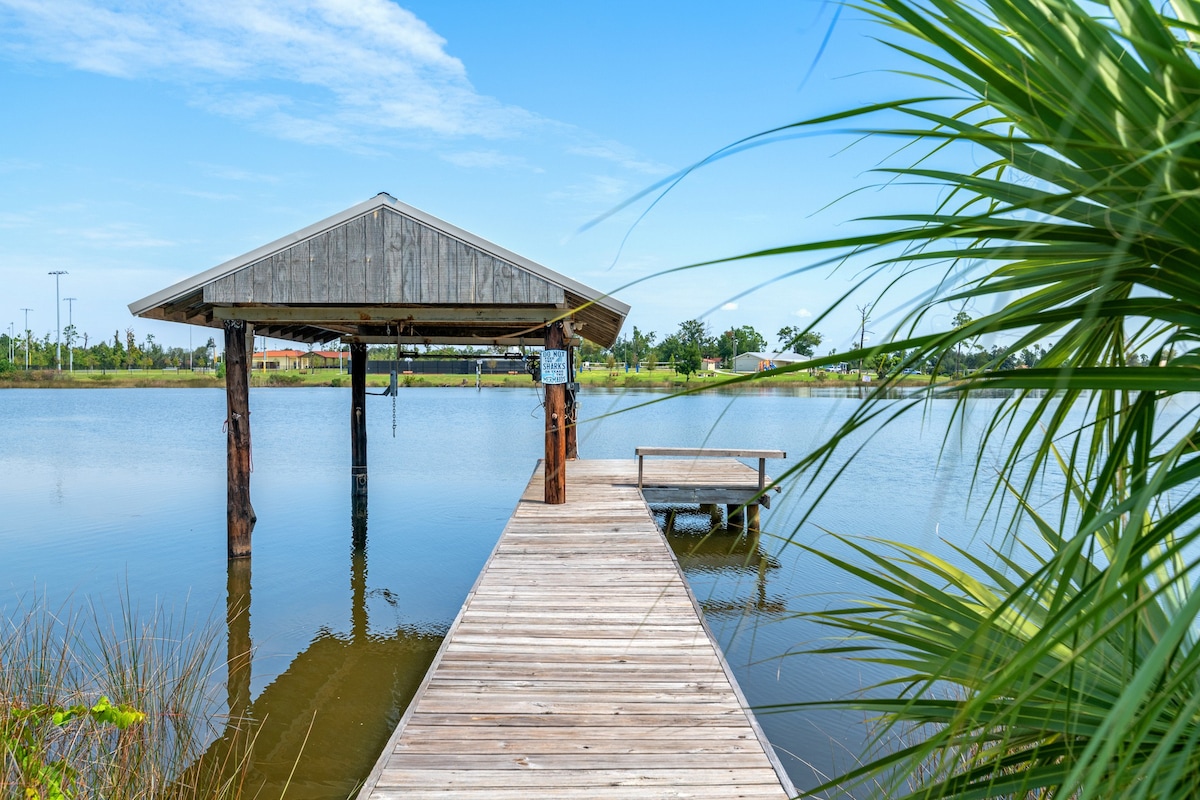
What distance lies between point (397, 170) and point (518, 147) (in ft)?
23.2

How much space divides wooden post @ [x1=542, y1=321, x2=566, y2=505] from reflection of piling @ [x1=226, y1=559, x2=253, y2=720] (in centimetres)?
390

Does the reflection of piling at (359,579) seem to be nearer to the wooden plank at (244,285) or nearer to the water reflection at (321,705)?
the water reflection at (321,705)

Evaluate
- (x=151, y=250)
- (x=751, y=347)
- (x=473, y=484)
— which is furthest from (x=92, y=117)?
(x=751, y=347)

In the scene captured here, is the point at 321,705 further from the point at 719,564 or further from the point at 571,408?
the point at 571,408

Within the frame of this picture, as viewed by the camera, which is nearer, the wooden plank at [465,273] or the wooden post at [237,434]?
the wooden plank at [465,273]

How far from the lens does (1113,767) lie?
102cm

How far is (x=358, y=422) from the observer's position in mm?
14062

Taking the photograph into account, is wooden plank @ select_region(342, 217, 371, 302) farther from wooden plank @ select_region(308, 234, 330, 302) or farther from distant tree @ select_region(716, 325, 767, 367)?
distant tree @ select_region(716, 325, 767, 367)

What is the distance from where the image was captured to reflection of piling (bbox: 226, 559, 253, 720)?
21.0 ft

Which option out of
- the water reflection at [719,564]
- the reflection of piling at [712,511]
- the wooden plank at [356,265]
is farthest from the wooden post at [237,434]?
the reflection of piling at [712,511]

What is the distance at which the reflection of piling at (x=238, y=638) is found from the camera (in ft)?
21.0

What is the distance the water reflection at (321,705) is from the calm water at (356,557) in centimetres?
2

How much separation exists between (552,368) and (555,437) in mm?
1048

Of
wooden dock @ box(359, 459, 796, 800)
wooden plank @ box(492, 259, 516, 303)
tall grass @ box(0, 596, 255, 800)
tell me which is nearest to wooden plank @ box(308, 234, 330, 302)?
wooden plank @ box(492, 259, 516, 303)
